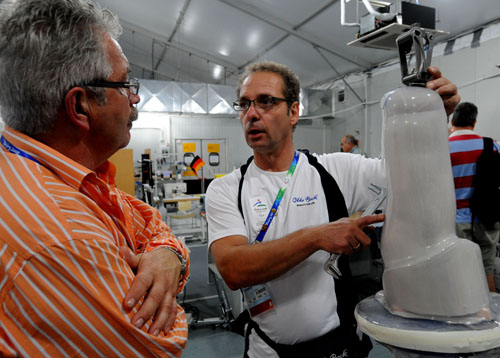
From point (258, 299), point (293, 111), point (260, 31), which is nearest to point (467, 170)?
point (293, 111)

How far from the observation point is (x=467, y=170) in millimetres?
2850

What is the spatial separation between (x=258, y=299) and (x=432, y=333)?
0.71 m

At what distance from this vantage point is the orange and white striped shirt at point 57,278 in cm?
53

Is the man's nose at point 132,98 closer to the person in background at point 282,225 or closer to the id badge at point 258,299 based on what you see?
the person in background at point 282,225

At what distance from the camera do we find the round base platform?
1.91ft

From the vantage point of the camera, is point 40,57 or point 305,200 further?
point 305,200

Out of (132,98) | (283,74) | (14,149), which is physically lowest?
(14,149)

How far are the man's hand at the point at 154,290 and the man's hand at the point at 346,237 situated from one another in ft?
1.38

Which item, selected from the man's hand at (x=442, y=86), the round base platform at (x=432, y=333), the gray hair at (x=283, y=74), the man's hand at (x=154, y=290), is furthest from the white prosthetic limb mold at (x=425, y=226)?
the gray hair at (x=283, y=74)

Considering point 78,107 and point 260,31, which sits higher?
point 260,31

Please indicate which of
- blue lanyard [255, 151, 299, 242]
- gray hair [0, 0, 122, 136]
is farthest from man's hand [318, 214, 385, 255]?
gray hair [0, 0, 122, 136]

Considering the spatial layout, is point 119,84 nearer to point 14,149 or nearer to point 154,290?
point 14,149

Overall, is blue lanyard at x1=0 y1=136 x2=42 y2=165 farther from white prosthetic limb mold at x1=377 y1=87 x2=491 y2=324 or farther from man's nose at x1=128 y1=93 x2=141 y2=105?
white prosthetic limb mold at x1=377 y1=87 x2=491 y2=324

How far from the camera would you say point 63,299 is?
0.54 m
